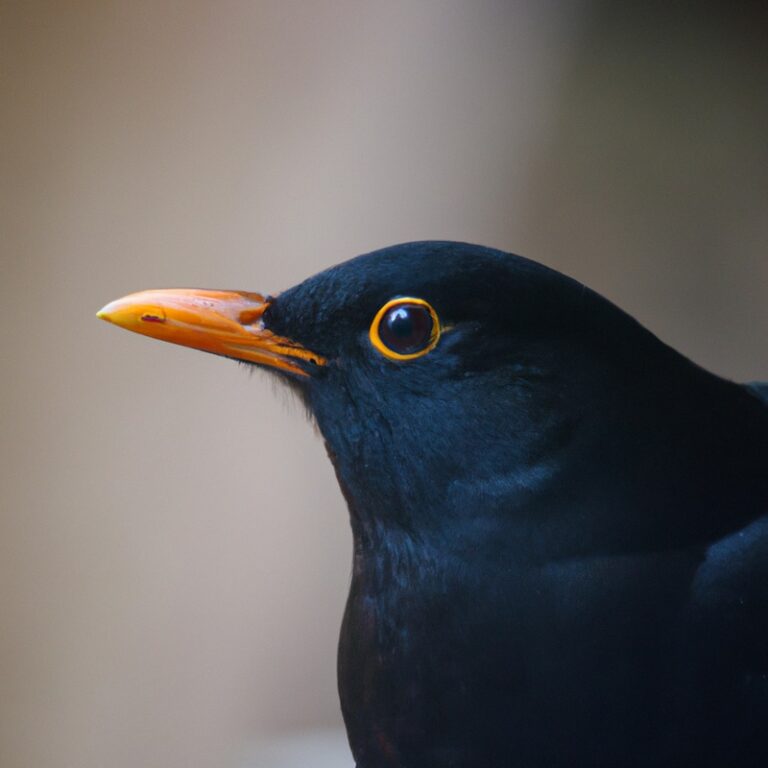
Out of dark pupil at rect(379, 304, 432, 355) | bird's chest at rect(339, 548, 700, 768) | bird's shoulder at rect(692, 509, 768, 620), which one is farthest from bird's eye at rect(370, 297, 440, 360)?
→ bird's shoulder at rect(692, 509, 768, 620)

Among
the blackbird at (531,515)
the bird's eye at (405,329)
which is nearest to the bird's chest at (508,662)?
the blackbird at (531,515)

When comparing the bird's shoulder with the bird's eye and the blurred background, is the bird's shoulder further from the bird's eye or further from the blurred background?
the blurred background

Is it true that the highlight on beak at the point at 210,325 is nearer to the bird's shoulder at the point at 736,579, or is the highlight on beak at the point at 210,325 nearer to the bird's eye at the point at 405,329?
the bird's eye at the point at 405,329

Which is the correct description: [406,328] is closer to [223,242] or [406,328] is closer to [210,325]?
[210,325]

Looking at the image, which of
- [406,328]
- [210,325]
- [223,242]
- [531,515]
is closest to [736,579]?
[531,515]

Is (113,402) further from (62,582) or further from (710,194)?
(710,194)

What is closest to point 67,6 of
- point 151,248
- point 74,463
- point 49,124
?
point 49,124
